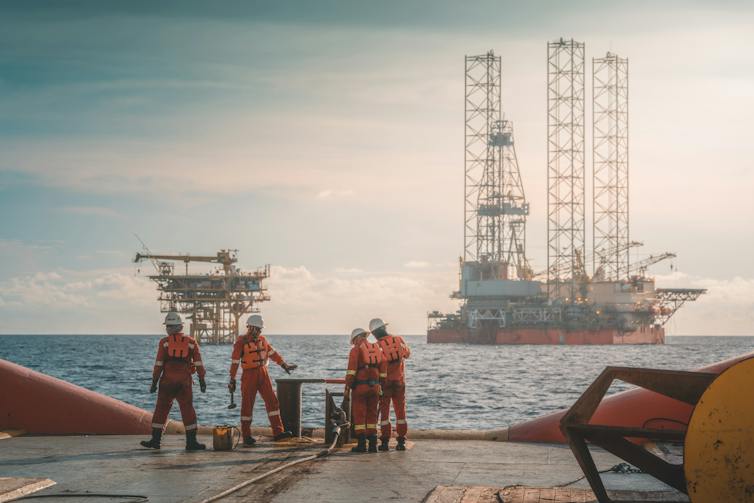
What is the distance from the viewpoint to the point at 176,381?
37.9 feet

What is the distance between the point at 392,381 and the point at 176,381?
8.69 feet

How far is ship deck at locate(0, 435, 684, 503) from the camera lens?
334 inches

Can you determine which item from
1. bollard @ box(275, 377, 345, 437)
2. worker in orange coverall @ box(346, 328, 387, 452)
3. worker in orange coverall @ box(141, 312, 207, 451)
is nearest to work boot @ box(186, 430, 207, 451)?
worker in orange coverall @ box(141, 312, 207, 451)

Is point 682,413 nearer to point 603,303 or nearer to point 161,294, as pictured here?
point 161,294

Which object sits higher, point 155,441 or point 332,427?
point 332,427

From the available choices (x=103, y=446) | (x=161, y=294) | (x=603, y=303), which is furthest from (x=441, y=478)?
(x=603, y=303)

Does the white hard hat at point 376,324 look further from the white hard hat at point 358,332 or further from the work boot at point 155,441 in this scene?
the work boot at point 155,441

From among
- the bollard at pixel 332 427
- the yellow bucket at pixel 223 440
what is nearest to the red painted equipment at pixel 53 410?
the yellow bucket at pixel 223 440

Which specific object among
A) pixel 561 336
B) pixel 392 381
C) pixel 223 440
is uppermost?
pixel 561 336

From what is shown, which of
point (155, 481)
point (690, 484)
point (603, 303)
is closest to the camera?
point (690, 484)

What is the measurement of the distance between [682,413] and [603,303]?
117 meters

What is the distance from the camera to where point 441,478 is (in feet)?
30.6

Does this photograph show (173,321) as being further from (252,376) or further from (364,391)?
(364,391)

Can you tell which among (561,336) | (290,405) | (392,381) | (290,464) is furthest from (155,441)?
(561,336)
